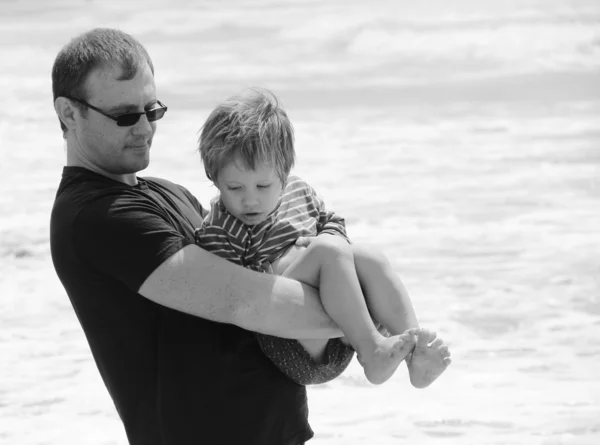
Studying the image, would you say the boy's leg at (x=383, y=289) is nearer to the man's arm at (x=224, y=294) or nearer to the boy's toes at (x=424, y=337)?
the boy's toes at (x=424, y=337)

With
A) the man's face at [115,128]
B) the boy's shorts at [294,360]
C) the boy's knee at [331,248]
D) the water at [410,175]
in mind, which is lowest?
the water at [410,175]

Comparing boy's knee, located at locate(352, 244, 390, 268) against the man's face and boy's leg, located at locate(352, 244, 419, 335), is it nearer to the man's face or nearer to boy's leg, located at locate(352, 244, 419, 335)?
boy's leg, located at locate(352, 244, 419, 335)

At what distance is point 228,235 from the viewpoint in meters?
2.90

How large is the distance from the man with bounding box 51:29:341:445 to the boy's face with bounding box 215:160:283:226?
5.7 inches

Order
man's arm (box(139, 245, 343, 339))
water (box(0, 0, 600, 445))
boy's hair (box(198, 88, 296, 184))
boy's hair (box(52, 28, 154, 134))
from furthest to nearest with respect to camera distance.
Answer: water (box(0, 0, 600, 445))
boy's hair (box(52, 28, 154, 134))
boy's hair (box(198, 88, 296, 184))
man's arm (box(139, 245, 343, 339))

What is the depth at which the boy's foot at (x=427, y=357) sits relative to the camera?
2809 mm

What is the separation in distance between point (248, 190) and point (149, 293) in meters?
0.35

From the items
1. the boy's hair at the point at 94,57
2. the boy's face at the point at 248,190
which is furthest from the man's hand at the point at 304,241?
the boy's hair at the point at 94,57

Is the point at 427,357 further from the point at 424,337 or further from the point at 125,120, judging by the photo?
the point at 125,120

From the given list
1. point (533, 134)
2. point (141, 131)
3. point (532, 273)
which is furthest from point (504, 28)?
point (141, 131)

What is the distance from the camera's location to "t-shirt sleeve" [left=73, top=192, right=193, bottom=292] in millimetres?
2768

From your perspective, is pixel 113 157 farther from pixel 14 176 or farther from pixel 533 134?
pixel 533 134

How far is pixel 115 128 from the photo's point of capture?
3.06 meters


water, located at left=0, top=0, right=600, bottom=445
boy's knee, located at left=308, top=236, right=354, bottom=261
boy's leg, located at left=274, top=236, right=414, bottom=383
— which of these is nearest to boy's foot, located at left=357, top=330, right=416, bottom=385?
boy's leg, located at left=274, top=236, right=414, bottom=383
